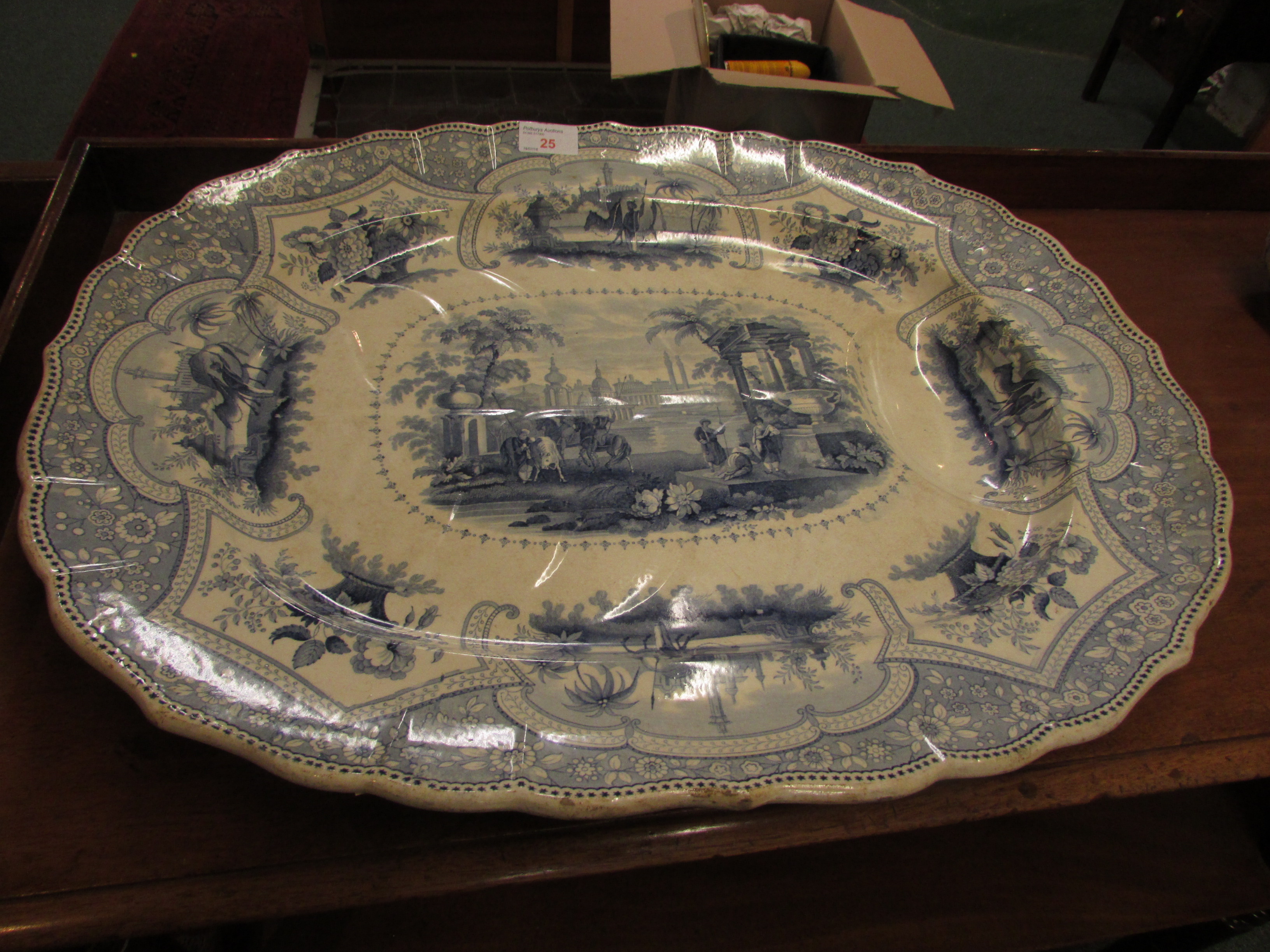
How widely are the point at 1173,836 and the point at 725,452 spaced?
822mm

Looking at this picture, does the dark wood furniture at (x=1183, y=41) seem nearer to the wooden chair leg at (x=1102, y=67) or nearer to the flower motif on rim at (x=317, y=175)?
the wooden chair leg at (x=1102, y=67)

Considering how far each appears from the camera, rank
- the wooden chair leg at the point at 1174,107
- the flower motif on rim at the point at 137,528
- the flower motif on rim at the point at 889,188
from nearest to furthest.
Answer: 1. the flower motif on rim at the point at 137,528
2. the flower motif on rim at the point at 889,188
3. the wooden chair leg at the point at 1174,107

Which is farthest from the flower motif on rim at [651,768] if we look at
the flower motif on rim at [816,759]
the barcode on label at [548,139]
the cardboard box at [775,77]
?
the cardboard box at [775,77]

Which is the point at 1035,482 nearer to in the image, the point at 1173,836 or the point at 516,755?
the point at 1173,836

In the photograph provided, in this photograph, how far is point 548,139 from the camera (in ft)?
4.12

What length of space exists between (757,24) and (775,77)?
35 centimetres

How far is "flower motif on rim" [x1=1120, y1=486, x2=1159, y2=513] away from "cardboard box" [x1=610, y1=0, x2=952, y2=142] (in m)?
0.77

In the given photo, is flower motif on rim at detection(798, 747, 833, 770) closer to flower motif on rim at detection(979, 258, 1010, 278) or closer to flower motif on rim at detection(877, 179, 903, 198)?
flower motif on rim at detection(979, 258, 1010, 278)

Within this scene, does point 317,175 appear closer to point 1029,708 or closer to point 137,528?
point 137,528

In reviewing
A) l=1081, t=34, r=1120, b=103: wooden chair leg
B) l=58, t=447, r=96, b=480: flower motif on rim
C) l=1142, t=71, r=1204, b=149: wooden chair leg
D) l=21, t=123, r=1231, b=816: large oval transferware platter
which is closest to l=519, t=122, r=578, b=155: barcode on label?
l=21, t=123, r=1231, b=816: large oval transferware platter

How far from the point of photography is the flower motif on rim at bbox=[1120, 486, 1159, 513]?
37.1 inches

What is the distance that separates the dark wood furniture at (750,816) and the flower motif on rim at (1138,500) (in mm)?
162

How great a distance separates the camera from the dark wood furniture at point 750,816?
0.69m

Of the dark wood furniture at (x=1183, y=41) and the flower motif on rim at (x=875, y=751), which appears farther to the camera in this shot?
the dark wood furniture at (x=1183, y=41)
